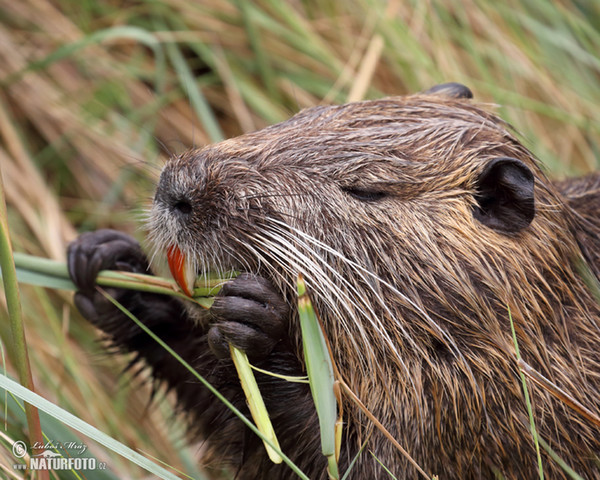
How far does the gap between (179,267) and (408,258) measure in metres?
0.55

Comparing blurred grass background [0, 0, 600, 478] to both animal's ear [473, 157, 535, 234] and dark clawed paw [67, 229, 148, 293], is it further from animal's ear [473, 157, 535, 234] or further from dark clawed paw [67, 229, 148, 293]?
animal's ear [473, 157, 535, 234]

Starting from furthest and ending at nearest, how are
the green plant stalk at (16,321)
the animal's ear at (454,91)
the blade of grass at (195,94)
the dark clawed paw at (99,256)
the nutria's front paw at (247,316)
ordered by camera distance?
the blade of grass at (195,94) → the animal's ear at (454,91) → the dark clawed paw at (99,256) → the nutria's front paw at (247,316) → the green plant stalk at (16,321)

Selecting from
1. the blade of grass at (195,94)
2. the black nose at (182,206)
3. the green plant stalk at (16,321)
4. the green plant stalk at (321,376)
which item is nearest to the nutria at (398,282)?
the black nose at (182,206)

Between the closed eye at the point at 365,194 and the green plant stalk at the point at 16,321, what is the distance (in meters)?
0.78

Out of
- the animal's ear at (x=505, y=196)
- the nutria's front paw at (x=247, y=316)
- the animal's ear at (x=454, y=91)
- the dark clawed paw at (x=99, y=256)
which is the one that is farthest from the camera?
→ the animal's ear at (x=454, y=91)

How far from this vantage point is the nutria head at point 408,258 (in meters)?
1.90

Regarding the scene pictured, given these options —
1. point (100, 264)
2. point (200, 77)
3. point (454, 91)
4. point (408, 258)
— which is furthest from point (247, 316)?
point (200, 77)

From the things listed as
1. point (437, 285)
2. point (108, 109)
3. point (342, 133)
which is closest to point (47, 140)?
point (108, 109)

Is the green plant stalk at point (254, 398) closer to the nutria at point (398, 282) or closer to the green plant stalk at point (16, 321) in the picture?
the nutria at point (398, 282)

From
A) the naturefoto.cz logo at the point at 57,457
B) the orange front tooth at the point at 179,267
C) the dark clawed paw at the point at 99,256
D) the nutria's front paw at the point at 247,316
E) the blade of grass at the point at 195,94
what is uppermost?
the blade of grass at the point at 195,94

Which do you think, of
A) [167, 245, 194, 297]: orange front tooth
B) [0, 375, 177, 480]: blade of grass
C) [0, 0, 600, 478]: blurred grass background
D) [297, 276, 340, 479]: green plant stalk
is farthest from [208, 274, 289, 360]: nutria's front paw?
[0, 0, 600, 478]: blurred grass background

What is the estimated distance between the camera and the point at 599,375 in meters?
2.12

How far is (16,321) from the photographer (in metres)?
1.74

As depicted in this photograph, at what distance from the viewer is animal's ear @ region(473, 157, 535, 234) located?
6.51ft
